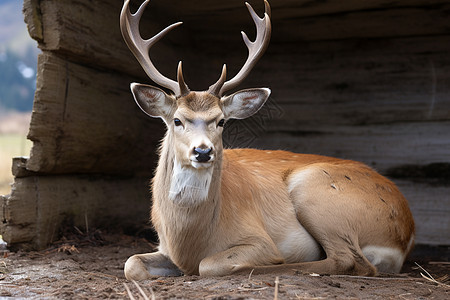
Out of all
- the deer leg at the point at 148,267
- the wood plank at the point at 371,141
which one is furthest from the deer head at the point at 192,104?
the wood plank at the point at 371,141

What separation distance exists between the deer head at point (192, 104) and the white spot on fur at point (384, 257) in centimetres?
166

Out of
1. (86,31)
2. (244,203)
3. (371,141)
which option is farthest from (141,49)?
(371,141)

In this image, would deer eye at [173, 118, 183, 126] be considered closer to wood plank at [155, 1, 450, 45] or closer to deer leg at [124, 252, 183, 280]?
deer leg at [124, 252, 183, 280]

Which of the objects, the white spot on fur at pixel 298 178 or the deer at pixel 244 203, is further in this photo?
the white spot on fur at pixel 298 178

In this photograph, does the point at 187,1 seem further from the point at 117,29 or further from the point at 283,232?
the point at 283,232

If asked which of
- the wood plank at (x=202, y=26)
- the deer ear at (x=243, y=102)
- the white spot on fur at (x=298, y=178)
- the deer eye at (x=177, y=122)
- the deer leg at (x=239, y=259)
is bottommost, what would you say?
the deer leg at (x=239, y=259)

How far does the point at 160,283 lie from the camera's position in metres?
3.92

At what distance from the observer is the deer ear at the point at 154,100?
4395mm

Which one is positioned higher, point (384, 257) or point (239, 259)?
point (239, 259)

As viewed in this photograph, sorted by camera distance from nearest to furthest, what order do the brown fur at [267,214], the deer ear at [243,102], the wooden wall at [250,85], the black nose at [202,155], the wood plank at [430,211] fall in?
the black nose at [202,155] → the brown fur at [267,214] → the deer ear at [243,102] → the wooden wall at [250,85] → the wood plank at [430,211]

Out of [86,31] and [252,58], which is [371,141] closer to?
[252,58]

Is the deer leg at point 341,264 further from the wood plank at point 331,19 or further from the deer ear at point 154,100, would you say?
the wood plank at point 331,19

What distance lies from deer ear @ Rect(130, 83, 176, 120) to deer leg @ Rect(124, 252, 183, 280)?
3.99ft

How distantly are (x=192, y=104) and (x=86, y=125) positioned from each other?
178 cm
